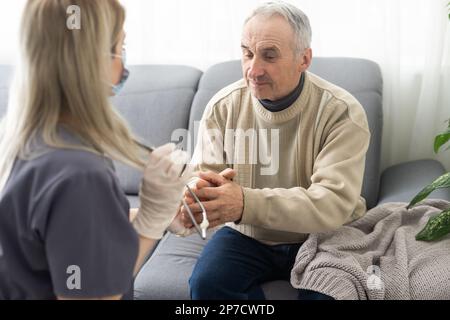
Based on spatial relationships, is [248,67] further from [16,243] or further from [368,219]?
[16,243]

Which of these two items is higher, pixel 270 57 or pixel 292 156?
pixel 270 57

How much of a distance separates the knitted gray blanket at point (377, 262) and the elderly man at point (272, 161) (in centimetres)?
4

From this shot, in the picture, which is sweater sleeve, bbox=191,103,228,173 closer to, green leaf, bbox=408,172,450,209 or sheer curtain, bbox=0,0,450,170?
green leaf, bbox=408,172,450,209

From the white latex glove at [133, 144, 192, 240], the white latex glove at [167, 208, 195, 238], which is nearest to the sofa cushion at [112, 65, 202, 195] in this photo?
the white latex glove at [167, 208, 195, 238]

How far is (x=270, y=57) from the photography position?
1.79 m

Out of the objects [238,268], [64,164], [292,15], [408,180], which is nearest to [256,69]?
[292,15]

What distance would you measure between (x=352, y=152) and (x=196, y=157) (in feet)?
1.47

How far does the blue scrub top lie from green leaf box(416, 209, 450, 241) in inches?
36.9

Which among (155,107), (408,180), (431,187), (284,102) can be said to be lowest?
(408,180)

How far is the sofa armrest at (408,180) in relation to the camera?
207cm

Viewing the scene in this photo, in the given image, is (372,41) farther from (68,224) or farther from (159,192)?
(68,224)

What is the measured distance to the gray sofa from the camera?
217cm

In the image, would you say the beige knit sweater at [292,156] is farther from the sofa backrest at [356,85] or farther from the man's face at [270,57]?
the sofa backrest at [356,85]

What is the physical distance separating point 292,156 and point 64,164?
36.3 inches
